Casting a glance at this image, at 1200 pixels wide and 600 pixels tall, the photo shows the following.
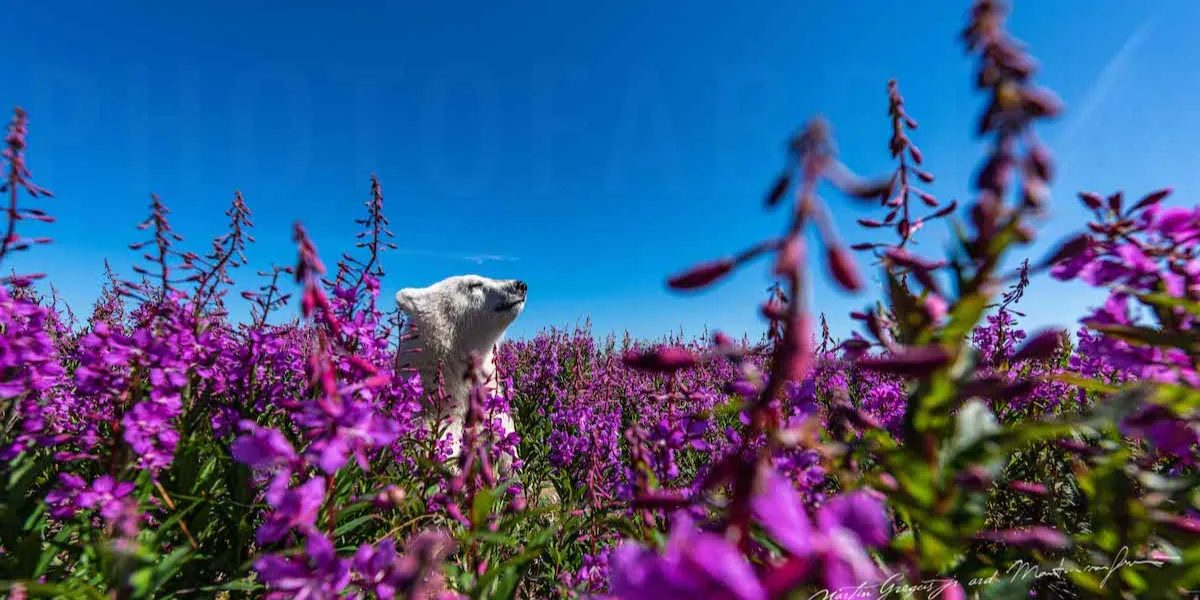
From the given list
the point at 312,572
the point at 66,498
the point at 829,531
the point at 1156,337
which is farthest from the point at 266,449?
the point at 1156,337

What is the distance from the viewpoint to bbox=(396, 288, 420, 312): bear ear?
5449mm

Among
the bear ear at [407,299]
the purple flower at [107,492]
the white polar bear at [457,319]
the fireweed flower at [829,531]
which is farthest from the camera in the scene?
the bear ear at [407,299]

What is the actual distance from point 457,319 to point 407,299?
0.66m

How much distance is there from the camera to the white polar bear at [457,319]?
5.23 metres

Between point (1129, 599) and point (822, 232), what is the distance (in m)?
1.31

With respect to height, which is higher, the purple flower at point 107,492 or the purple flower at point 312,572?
the purple flower at point 107,492

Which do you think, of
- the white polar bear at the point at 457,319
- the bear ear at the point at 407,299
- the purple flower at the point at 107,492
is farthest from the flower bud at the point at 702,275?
the bear ear at the point at 407,299

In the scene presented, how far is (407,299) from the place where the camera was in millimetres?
5539

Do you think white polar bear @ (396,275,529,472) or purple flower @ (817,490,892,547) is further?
white polar bear @ (396,275,529,472)

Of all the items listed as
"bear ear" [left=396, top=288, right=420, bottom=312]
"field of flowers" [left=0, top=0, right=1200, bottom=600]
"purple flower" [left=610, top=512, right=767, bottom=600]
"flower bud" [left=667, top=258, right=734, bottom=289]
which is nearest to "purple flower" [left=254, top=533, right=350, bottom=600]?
"field of flowers" [left=0, top=0, right=1200, bottom=600]

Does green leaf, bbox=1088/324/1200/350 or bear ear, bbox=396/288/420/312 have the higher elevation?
bear ear, bbox=396/288/420/312
